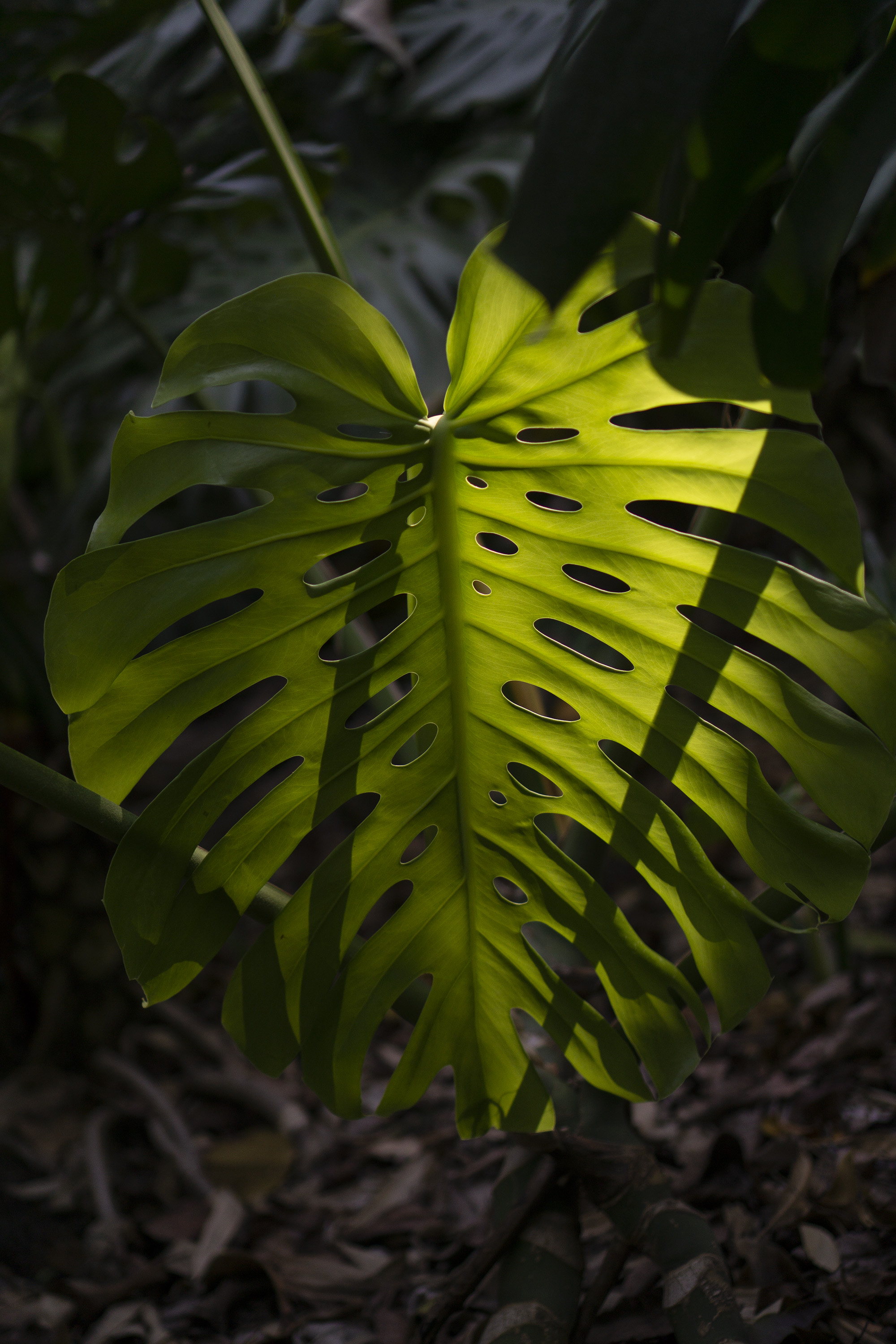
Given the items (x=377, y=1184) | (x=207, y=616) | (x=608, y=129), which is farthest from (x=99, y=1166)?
(x=608, y=129)

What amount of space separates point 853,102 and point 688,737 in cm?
39

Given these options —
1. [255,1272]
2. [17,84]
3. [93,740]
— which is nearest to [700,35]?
[93,740]

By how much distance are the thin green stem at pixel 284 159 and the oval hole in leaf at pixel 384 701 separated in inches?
15.7

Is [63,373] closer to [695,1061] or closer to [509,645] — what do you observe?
[509,645]

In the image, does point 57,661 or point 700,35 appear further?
point 57,661

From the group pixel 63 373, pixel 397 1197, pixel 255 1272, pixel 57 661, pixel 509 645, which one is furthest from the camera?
pixel 63 373

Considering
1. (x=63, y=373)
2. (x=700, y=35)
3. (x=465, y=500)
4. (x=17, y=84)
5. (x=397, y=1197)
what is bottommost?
(x=397, y=1197)

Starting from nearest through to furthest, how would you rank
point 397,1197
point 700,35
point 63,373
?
1. point 700,35
2. point 397,1197
3. point 63,373

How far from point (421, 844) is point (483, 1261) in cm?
65

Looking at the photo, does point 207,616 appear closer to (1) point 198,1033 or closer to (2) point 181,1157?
(1) point 198,1033

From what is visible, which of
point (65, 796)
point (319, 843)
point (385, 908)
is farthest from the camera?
point (319, 843)

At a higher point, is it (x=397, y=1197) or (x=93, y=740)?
(x=93, y=740)

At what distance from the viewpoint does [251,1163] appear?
120 cm

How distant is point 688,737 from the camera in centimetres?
62
